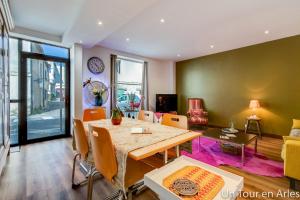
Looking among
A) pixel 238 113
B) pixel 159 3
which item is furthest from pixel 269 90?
pixel 159 3

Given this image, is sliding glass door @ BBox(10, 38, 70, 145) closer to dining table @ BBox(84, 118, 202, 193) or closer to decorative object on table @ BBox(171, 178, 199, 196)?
dining table @ BBox(84, 118, 202, 193)

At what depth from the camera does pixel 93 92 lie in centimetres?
437

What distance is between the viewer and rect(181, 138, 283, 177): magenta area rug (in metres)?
2.33

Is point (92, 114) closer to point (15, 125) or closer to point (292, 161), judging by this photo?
point (15, 125)

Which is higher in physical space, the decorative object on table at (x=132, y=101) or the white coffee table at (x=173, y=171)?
the decorative object on table at (x=132, y=101)

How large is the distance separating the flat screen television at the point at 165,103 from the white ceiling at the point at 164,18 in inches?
84.3

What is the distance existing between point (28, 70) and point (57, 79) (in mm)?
630

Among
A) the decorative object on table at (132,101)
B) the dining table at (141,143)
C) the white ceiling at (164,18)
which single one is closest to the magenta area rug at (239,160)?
the dining table at (141,143)

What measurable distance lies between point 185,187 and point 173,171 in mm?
205

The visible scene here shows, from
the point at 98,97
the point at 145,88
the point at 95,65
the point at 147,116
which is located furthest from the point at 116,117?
the point at 145,88

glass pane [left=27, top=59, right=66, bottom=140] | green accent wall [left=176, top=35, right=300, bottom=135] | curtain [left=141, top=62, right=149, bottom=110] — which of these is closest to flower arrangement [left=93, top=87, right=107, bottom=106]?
glass pane [left=27, top=59, right=66, bottom=140]

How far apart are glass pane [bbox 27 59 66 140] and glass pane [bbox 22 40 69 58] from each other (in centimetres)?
23

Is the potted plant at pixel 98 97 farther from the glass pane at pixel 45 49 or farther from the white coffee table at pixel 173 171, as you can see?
the white coffee table at pixel 173 171

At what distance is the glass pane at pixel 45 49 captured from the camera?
362 cm
